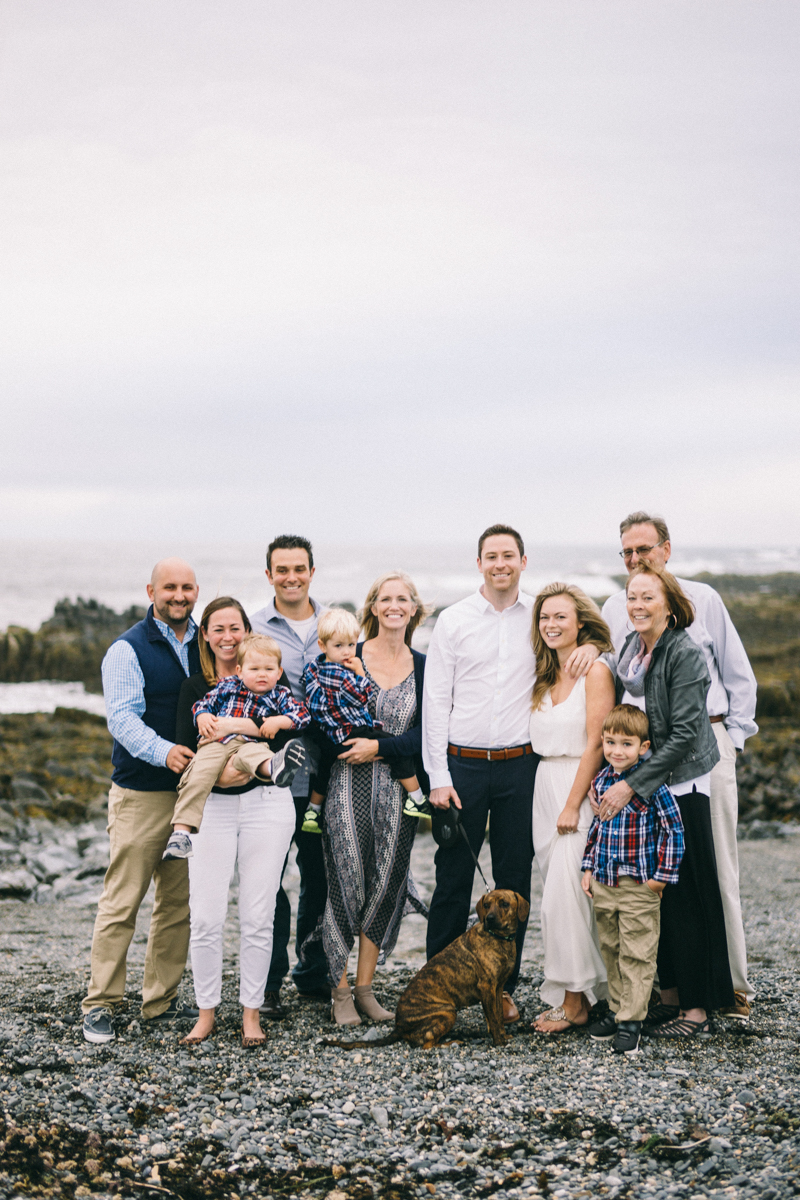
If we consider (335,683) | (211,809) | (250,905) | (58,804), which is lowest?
(58,804)

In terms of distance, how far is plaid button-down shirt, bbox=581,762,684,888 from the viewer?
4730mm

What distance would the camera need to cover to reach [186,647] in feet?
17.8

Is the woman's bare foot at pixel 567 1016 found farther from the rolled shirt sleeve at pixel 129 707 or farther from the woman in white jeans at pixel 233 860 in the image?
the rolled shirt sleeve at pixel 129 707

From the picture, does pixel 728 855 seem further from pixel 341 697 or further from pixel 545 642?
pixel 341 697

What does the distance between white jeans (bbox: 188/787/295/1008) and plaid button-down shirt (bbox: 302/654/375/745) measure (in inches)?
18.4

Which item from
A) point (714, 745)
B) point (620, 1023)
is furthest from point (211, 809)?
point (714, 745)

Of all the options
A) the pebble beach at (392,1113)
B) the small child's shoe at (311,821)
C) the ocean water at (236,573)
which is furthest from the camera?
the ocean water at (236,573)

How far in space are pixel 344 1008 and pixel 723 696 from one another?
2.92 metres

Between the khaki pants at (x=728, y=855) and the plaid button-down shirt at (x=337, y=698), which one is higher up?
the plaid button-down shirt at (x=337, y=698)

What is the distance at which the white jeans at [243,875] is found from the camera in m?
4.80

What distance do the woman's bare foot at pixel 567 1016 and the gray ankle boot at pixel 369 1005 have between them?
909mm

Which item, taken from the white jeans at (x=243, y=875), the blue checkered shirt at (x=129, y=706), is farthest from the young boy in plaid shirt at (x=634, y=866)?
the blue checkered shirt at (x=129, y=706)

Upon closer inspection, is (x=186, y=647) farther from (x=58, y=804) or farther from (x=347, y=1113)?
(x=58, y=804)

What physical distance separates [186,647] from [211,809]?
1062 millimetres
